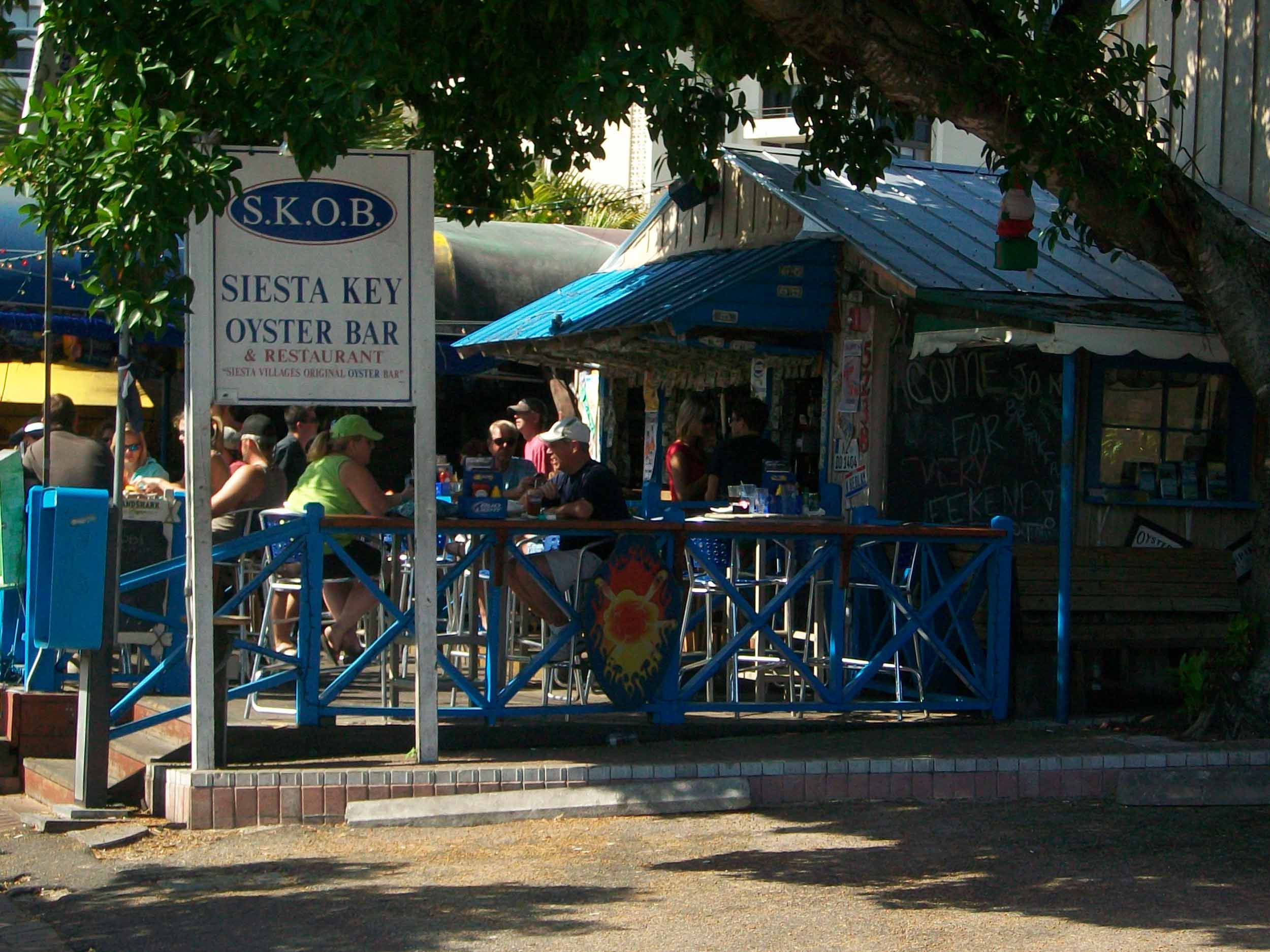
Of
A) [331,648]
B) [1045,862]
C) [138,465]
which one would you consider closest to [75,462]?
[138,465]

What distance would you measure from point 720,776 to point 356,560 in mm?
2681

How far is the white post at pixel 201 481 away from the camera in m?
6.86

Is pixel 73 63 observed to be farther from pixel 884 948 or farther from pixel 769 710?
pixel 884 948

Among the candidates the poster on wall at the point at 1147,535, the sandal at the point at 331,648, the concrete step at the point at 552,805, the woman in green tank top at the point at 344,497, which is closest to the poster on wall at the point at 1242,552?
the poster on wall at the point at 1147,535

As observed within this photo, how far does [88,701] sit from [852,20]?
4627 mm

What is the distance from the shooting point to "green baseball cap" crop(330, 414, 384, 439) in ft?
27.8

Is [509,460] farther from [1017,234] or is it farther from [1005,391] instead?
[1017,234]

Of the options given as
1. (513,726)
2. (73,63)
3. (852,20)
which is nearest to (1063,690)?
(513,726)

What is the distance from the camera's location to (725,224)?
36.8 feet

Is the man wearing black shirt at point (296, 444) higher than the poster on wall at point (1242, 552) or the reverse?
higher

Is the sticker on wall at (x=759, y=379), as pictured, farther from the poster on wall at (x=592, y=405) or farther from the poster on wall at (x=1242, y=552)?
the poster on wall at (x=1242, y=552)

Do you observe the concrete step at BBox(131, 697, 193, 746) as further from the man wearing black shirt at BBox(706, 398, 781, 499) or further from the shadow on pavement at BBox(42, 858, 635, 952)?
the man wearing black shirt at BBox(706, 398, 781, 499)

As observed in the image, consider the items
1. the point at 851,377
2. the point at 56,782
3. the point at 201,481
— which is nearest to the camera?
the point at 201,481

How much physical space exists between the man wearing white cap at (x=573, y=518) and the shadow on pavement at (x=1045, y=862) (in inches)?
71.4
